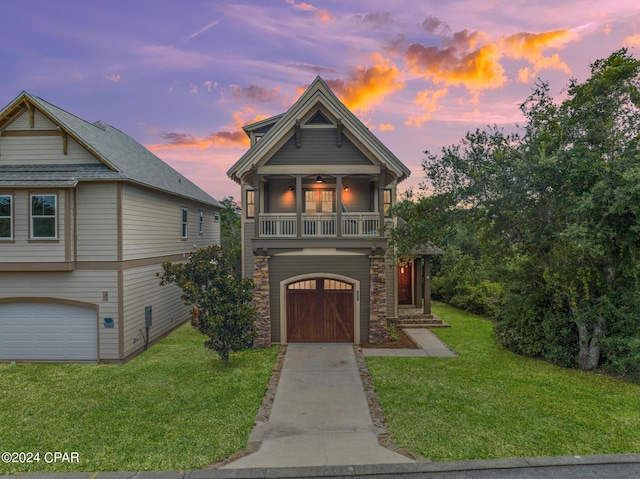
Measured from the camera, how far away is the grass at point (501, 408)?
6074 mm

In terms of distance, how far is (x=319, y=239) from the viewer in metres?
12.3

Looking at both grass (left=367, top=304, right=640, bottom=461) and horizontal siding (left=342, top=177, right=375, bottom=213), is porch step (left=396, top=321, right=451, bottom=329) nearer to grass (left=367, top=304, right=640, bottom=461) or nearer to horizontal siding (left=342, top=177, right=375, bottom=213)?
grass (left=367, top=304, right=640, bottom=461)

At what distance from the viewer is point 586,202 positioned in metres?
7.98

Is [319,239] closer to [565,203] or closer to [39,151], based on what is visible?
[565,203]

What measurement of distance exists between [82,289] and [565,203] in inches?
605

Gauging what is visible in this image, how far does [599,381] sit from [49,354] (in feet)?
56.6

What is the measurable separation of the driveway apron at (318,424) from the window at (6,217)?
10.1m

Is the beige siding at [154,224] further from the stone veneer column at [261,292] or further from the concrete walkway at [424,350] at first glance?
the concrete walkway at [424,350]

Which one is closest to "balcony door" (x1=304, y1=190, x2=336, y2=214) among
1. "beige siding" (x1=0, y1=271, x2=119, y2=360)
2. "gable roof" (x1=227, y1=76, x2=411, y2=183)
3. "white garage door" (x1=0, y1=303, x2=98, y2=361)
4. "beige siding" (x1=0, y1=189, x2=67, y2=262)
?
"gable roof" (x1=227, y1=76, x2=411, y2=183)

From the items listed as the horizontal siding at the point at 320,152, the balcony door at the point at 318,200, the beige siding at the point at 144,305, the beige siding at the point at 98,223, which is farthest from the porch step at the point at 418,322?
the beige siding at the point at 98,223

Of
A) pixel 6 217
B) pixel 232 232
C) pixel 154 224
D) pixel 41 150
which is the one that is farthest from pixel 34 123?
pixel 232 232

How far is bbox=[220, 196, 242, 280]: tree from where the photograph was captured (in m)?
23.3

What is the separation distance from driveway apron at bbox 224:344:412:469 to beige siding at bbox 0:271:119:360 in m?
6.17

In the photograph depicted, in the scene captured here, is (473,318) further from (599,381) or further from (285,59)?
(285,59)
